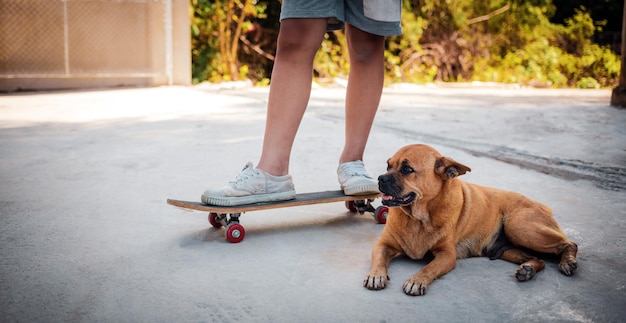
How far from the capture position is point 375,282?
195 cm

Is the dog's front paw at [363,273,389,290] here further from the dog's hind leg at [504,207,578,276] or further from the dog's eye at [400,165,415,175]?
the dog's hind leg at [504,207,578,276]

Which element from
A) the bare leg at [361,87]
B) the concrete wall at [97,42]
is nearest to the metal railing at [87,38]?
the concrete wall at [97,42]

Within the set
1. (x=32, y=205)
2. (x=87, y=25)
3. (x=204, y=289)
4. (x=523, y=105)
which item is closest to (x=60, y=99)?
(x=87, y=25)

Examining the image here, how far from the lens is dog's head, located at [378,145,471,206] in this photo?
7.37 ft

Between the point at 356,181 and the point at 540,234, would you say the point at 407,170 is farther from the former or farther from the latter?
the point at 540,234

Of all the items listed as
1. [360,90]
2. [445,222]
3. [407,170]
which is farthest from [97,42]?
[445,222]

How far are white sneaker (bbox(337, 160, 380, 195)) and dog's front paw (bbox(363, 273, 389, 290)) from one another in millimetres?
695

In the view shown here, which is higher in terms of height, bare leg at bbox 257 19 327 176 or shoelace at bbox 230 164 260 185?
bare leg at bbox 257 19 327 176

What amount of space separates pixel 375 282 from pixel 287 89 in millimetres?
937

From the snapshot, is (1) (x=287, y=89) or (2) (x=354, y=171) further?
(2) (x=354, y=171)

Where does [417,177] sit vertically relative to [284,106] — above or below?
below

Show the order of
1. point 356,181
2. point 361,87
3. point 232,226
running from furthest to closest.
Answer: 1. point 361,87
2. point 356,181
3. point 232,226

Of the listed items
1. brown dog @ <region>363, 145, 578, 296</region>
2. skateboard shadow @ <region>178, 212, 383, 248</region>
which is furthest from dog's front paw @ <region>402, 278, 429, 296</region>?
skateboard shadow @ <region>178, 212, 383, 248</region>

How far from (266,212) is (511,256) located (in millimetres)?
1067
